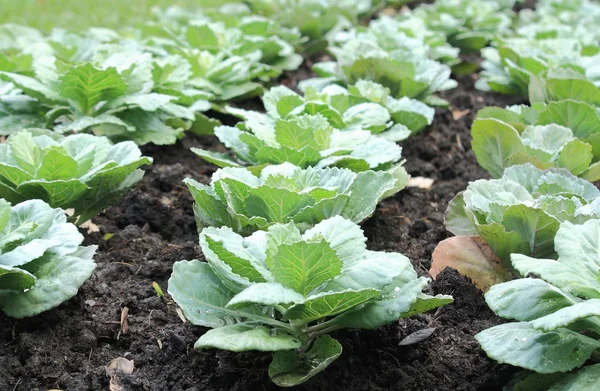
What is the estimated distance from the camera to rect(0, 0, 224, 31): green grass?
22.1 feet

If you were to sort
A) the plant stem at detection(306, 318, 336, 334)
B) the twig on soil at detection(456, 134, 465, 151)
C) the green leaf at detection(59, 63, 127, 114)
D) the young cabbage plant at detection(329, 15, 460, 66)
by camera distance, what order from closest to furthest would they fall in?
the plant stem at detection(306, 318, 336, 334) → the green leaf at detection(59, 63, 127, 114) → the twig on soil at detection(456, 134, 465, 151) → the young cabbage plant at detection(329, 15, 460, 66)

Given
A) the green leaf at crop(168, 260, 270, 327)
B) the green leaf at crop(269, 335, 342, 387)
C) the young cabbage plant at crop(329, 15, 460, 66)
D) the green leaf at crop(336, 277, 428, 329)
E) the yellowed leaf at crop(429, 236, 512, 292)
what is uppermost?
the green leaf at crop(336, 277, 428, 329)

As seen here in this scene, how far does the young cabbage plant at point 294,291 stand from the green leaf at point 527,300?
138 mm

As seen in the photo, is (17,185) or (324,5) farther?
(324,5)

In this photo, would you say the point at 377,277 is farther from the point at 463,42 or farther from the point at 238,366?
the point at 463,42

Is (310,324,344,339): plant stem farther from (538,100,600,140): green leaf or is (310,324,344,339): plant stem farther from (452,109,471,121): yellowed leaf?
(452,109,471,121): yellowed leaf

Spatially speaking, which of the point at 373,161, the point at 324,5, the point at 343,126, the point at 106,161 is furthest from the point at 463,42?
the point at 106,161

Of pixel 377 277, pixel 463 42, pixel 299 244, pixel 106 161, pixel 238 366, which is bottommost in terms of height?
pixel 463 42

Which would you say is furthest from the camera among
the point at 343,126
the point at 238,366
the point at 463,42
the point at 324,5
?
the point at 324,5

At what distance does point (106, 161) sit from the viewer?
2.64 m

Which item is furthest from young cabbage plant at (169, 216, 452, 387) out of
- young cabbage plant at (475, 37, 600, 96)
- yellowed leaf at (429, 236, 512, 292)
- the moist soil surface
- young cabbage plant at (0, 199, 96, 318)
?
young cabbage plant at (475, 37, 600, 96)

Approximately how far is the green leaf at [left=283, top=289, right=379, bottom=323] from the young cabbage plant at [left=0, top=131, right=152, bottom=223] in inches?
37.4

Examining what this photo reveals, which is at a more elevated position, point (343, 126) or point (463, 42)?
point (343, 126)

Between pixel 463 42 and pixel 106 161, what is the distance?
12.4 ft
